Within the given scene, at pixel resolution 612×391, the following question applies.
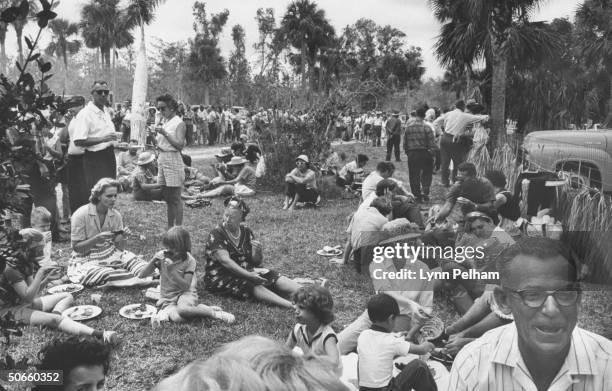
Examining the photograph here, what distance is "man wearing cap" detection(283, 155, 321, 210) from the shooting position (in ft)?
32.3

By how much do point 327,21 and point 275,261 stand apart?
144 feet

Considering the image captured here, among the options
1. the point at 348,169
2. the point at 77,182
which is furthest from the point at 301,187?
the point at 77,182

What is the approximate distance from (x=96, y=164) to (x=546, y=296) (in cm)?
587

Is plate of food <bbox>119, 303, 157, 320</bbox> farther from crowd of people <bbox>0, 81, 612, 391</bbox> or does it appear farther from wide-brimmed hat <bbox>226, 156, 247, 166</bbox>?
wide-brimmed hat <bbox>226, 156, 247, 166</bbox>

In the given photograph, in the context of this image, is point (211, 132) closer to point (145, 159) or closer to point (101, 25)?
point (145, 159)

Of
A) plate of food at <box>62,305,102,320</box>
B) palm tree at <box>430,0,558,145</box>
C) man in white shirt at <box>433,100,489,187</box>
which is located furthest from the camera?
palm tree at <box>430,0,558,145</box>

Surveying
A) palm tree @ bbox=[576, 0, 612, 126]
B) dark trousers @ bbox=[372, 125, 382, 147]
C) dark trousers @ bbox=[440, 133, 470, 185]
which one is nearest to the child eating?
dark trousers @ bbox=[440, 133, 470, 185]

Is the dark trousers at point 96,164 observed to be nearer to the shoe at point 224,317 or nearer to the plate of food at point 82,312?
the plate of food at point 82,312

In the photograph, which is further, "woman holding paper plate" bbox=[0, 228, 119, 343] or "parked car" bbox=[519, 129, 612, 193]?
"parked car" bbox=[519, 129, 612, 193]

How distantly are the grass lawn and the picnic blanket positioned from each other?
0.34 ft

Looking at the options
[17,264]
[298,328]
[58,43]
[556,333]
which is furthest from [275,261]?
[58,43]

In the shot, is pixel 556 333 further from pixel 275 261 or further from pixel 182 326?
pixel 275 261

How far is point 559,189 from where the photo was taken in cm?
623

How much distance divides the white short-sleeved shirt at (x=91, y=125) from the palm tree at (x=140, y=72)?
7.97 meters
